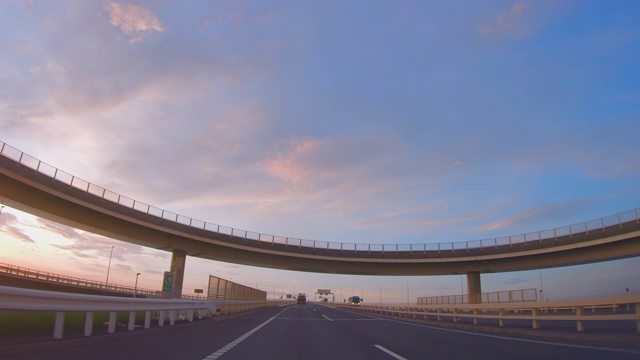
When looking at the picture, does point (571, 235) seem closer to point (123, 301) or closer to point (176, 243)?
point (176, 243)

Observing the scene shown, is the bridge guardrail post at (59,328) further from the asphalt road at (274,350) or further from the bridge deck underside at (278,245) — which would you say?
the bridge deck underside at (278,245)

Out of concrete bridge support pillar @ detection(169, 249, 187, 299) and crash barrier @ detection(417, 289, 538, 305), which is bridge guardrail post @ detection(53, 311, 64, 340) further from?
concrete bridge support pillar @ detection(169, 249, 187, 299)

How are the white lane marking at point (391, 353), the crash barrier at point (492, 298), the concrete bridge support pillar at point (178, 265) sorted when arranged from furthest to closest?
1. the concrete bridge support pillar at point (178, 265)
2. the crash barrier at point (492, 298)
3. the white lane marking at point (391, 353)

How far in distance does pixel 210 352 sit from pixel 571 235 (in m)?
52.6

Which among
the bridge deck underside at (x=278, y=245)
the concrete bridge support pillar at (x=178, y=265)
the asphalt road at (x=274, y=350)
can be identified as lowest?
the asphalt road at (x=274, y=350)

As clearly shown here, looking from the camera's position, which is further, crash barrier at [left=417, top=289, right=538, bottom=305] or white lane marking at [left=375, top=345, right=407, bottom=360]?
crash barrier at [left=417, top=289, right=538, bottom=305]

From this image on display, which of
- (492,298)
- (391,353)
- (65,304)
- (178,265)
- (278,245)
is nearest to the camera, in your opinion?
(65,304)

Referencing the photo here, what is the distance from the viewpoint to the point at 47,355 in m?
8.66

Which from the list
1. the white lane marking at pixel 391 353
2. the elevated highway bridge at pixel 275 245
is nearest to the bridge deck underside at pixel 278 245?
the elevated highway bridge at pixel 275 245

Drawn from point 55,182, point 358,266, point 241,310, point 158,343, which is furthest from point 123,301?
point 358,266

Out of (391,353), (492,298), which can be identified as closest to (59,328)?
(391,353)

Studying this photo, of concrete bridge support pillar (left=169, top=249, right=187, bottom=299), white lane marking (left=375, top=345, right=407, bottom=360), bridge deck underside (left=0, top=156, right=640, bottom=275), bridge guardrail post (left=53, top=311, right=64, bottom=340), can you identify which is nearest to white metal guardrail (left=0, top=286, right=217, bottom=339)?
bridge guardrail post (left=53, top=311, right=64, bottom=340)

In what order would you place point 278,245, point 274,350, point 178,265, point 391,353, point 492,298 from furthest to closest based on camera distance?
point 278,245 → point 178,265 → point 492,298 → point 274,350 → point 391,353

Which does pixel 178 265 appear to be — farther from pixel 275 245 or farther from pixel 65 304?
pixel 65 304
